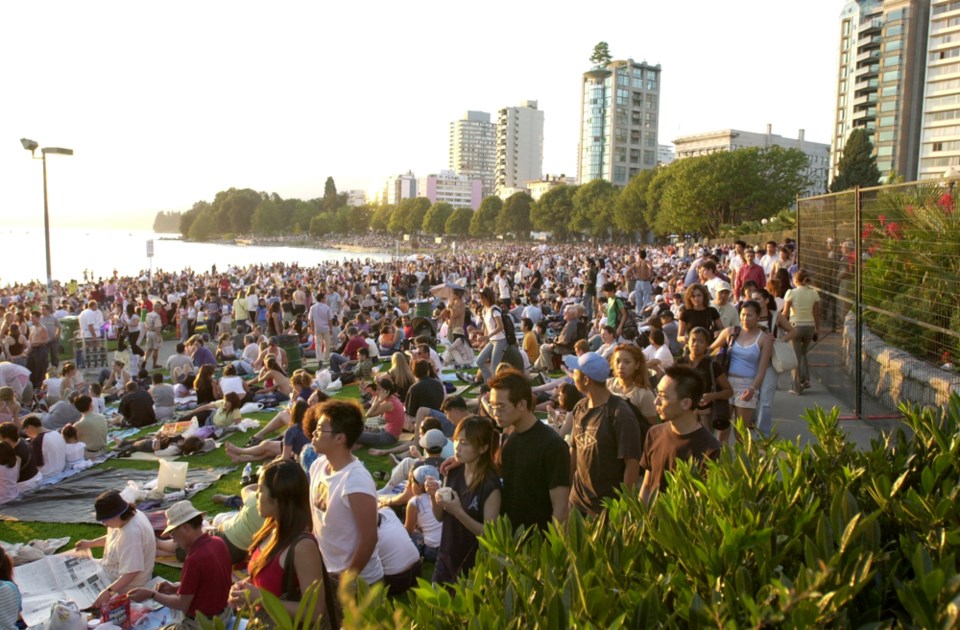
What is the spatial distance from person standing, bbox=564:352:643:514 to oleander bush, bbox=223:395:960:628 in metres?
1.50

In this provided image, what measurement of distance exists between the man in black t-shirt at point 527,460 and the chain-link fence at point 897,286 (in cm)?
414

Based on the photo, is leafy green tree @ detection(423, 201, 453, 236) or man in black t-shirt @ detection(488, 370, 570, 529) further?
leafy green tree @ detection(423, 201, 453, 236)

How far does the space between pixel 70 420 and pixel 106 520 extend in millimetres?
6259

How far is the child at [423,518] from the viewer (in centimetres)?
571

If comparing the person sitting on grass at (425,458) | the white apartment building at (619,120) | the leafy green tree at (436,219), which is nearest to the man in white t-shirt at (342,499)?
the person sitting on grass at (425,458)

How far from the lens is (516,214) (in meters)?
113

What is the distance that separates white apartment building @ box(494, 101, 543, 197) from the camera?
7505 inches

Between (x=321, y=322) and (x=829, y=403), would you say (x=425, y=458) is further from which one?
(x=321, y=322)

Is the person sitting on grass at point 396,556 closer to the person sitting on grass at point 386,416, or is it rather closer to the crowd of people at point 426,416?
the crowd of people at point 426,416

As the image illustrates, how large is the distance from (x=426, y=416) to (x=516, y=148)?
192 meters

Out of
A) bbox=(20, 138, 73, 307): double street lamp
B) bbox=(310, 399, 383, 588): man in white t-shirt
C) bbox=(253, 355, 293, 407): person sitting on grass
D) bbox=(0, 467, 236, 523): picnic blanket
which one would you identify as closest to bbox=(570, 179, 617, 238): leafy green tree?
bbox=(20, 138, 73, 307): double street lamp

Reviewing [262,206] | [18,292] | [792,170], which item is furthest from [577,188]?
[262,206]

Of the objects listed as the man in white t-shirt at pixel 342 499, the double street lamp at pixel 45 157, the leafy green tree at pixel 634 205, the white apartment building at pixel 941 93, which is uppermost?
the white apartment building at pixel 941 93

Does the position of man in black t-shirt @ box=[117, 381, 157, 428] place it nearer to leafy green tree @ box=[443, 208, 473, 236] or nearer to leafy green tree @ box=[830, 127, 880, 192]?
leafy green tree @ box=[830, 127, 880, 192]
